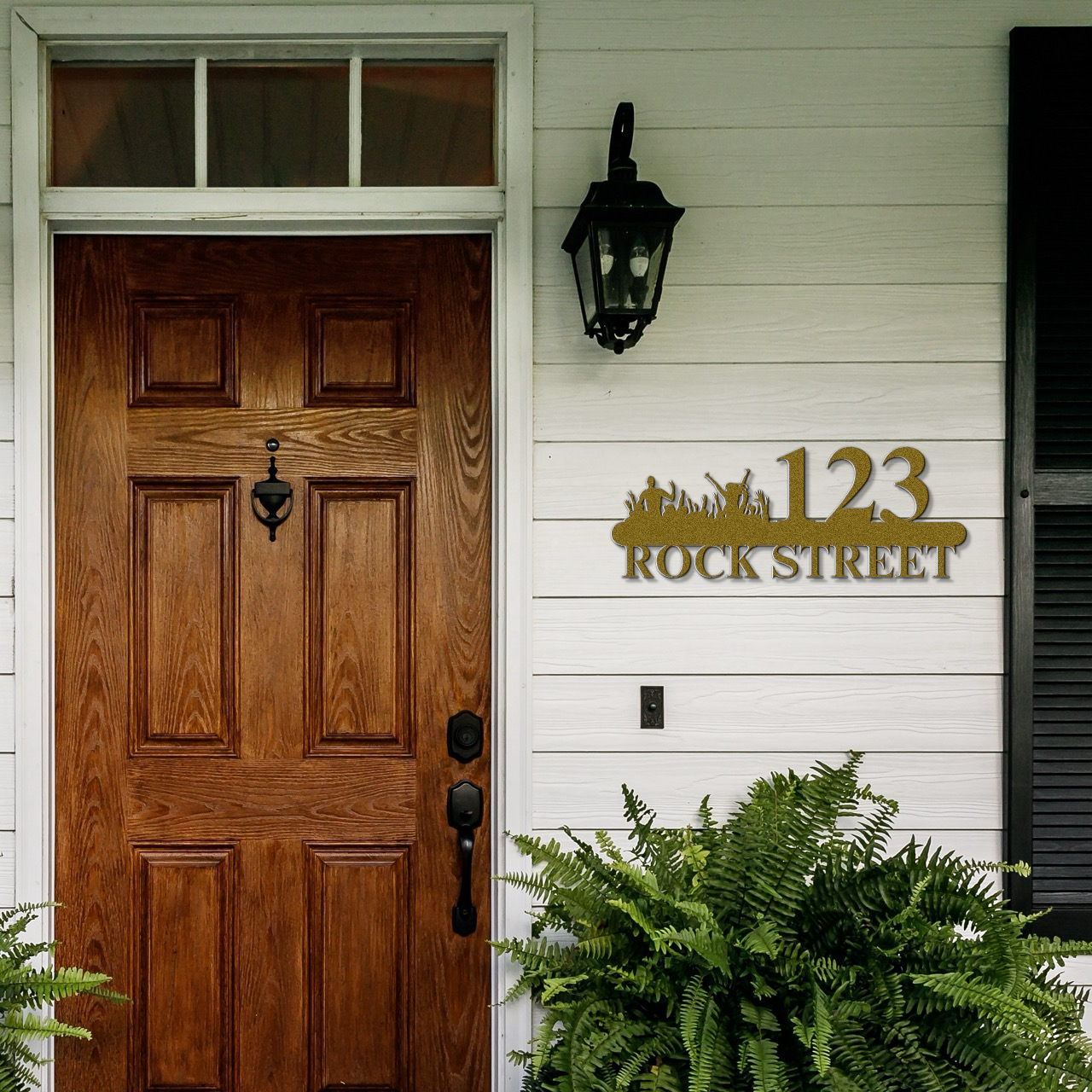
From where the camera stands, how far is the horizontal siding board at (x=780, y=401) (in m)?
1.96

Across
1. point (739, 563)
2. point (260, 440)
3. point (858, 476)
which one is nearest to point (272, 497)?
point (260, 440)

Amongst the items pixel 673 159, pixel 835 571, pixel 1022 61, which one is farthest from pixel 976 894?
pixel 1022 61

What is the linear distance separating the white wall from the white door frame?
4cm

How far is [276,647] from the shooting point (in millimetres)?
2012

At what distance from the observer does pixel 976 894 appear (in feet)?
5.33

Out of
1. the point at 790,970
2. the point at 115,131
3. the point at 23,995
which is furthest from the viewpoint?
the point at 115,131

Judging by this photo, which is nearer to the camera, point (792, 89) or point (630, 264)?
point (630, 264)

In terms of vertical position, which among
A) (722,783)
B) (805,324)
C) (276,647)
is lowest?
(722,783)

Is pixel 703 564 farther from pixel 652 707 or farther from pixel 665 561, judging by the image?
pixel 652 707

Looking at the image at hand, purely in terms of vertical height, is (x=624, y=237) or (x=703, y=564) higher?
(x=624, y=237)

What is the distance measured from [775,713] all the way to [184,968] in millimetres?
1335

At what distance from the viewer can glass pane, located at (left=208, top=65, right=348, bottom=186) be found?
199 cm

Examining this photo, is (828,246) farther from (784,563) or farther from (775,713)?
(775,713)

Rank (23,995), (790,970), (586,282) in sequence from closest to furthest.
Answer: (790,970), (23,995), (586,282)
